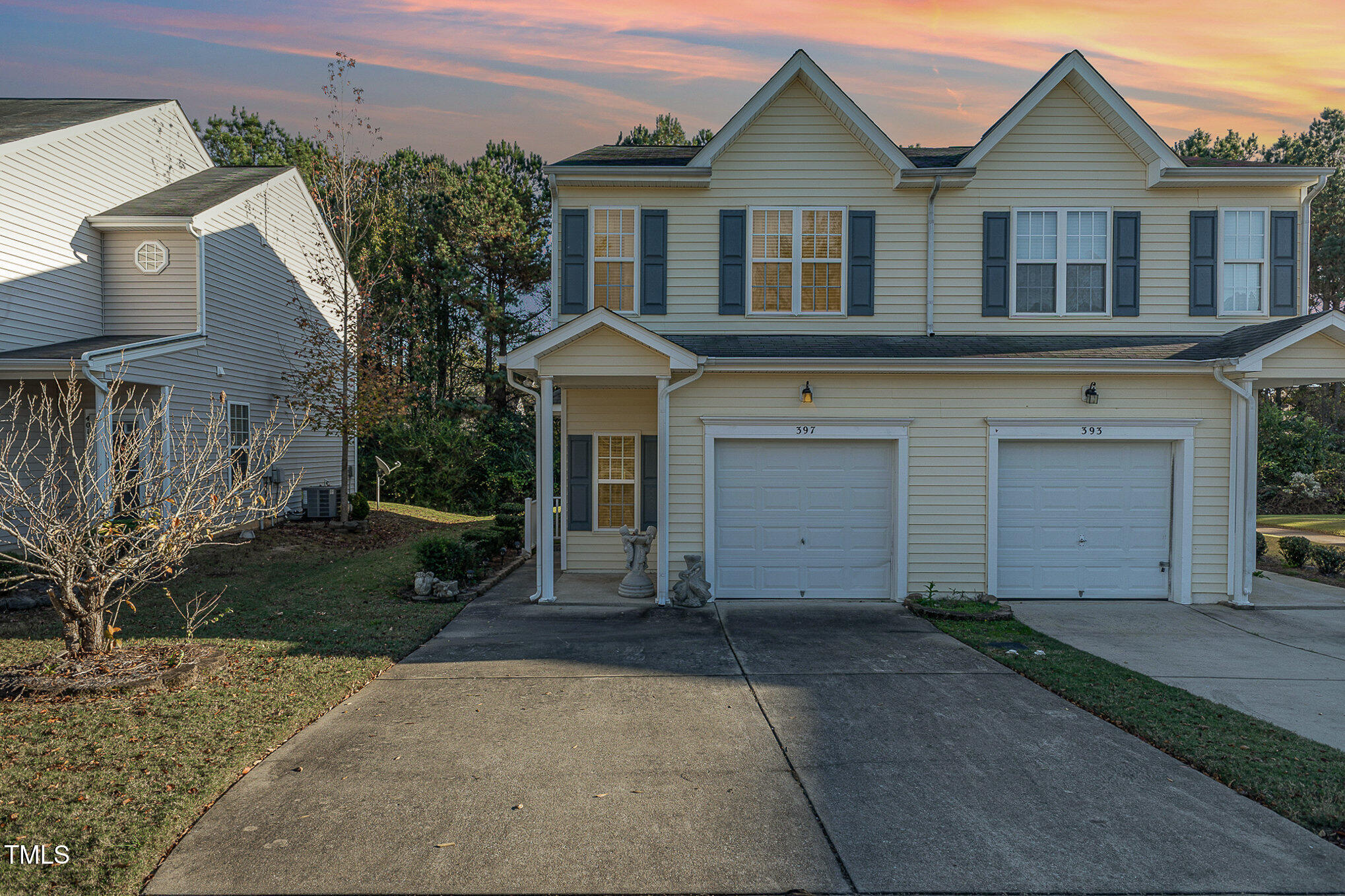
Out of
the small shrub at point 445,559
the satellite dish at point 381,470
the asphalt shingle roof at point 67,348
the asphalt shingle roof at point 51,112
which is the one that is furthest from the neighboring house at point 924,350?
the satellite dish at point 381,470

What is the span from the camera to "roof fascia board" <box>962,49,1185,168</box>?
416 inches

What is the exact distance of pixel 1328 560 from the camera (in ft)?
38.9

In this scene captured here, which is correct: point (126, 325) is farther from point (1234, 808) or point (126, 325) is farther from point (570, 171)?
point (1234, 808)

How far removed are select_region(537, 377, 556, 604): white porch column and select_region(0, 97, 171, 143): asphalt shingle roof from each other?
11.2 metres

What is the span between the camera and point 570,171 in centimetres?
1071

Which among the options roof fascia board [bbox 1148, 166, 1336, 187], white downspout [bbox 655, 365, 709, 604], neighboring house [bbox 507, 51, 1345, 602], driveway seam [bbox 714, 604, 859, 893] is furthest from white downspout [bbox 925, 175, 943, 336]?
driveway seam [bbox 714, 604, 859, 893]

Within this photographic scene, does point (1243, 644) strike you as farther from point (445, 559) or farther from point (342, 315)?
point (342, 315)

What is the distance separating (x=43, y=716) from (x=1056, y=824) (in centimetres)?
700

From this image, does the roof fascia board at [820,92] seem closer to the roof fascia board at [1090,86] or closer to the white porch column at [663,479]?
the roof fascia board at [1090,86]

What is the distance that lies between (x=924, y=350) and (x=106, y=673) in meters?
9.80

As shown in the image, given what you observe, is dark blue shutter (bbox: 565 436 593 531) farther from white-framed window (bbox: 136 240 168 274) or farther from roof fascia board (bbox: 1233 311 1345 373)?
white-framed window (bbox: 136 240 168 274)

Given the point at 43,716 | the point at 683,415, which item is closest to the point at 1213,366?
the point at 683,415

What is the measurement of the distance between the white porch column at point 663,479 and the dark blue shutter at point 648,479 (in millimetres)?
1789

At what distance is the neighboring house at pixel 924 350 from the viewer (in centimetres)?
980
